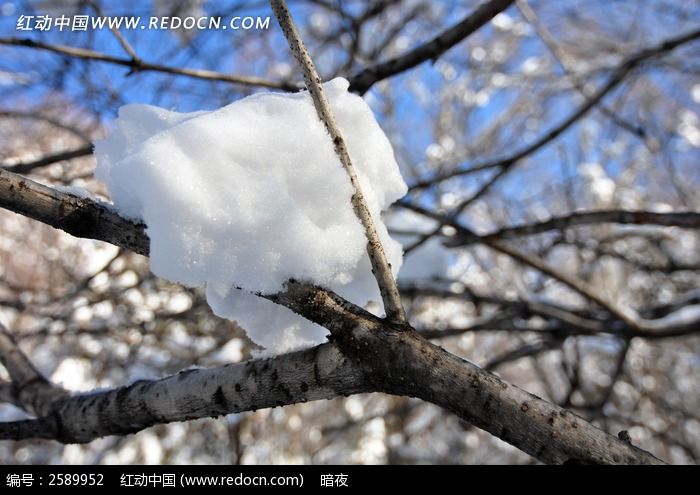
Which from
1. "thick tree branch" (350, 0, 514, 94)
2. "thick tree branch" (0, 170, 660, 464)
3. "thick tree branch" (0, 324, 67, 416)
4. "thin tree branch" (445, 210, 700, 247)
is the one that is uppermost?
"thick tree branch" (350, 0, 514, 94)

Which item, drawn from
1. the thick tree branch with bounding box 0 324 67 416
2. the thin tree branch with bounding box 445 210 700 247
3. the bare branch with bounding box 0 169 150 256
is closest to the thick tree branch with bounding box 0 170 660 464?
the bare branch with bounding box 0 169 150 256

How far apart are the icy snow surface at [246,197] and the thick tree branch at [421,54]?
2.77 feet

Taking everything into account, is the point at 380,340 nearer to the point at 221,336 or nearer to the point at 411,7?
the point at 221,336

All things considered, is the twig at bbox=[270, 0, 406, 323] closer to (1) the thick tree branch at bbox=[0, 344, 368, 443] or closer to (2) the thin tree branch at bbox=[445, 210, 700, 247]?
(1) the thick tree branch at bbox=[0, 344, 368, 443]

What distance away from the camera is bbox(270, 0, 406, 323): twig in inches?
34.4

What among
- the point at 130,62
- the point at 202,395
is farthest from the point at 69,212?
the point at 130,62

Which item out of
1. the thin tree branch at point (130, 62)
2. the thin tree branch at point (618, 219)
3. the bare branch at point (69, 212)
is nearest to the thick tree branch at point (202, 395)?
the bare branch at point (69, 212)

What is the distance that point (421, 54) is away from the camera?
184cm

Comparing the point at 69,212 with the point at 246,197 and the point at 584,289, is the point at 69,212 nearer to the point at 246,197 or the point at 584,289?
the point at 246,197

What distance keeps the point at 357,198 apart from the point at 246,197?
0.61 feet

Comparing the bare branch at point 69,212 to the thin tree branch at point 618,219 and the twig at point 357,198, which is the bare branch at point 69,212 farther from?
the thin tree branch at point 618,219

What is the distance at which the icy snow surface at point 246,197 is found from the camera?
0.90 metres

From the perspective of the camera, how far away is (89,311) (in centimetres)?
413

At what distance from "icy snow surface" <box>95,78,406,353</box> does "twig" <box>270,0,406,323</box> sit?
0.06 m
